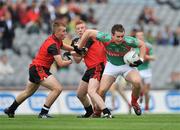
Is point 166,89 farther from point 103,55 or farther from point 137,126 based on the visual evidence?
→ point 137,126

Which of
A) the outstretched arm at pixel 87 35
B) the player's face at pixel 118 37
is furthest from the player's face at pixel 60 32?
the player's face at pixel 118 37

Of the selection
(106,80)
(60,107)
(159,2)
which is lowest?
(60,107)

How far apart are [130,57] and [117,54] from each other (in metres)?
0.45

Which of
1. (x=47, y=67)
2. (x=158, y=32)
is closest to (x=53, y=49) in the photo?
(x=47, y=67)

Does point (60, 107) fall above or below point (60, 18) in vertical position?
below

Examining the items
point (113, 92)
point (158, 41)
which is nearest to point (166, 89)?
point (113, 92)

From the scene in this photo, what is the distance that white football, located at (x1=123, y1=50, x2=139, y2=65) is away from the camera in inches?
662

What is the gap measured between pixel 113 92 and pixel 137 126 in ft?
38.9

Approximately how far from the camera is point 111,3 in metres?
34.0

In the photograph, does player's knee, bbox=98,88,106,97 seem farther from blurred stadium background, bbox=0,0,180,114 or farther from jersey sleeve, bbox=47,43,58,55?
blurred stadium background, bbox=0,0,180,114

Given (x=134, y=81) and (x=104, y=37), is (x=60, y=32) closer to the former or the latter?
(x=104, y=37)

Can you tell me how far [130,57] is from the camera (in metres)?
16.9

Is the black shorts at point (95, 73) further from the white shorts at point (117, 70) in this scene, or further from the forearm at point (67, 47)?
the forearm at point (67, 47)

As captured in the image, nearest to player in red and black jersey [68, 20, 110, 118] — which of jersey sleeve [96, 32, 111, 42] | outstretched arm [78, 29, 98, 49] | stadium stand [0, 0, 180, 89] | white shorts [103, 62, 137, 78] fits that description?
white shorts [103, 62, 137, 78]
